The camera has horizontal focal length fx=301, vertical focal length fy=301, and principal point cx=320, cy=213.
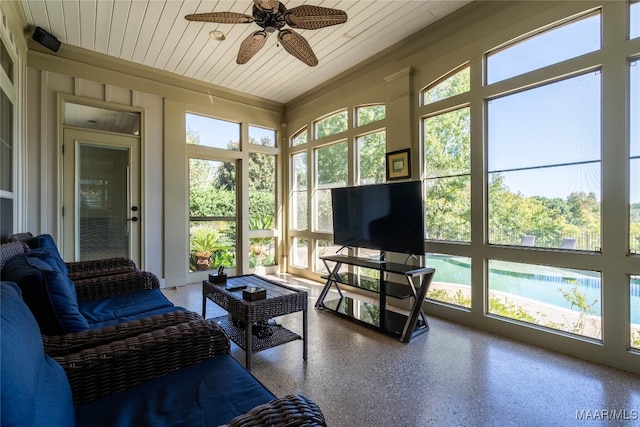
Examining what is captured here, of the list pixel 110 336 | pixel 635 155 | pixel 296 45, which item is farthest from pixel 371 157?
pixel 110 336

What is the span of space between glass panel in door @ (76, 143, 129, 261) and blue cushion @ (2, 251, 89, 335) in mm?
2819

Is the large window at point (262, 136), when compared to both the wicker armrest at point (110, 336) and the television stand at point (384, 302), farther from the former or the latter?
the wicker armrest at point (110, 336)

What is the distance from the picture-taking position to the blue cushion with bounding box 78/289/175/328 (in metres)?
1.91

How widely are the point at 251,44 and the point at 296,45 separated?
1.39ft

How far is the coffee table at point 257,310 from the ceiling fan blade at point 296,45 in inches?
84.4

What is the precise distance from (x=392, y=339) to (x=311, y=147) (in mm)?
3236

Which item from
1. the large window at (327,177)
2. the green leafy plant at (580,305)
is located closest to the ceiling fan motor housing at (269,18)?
the large window at (327,177)

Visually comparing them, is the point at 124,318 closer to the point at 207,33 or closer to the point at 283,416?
the point at 283,416

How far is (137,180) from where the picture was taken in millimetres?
4145

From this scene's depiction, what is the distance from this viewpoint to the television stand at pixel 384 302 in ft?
9.06

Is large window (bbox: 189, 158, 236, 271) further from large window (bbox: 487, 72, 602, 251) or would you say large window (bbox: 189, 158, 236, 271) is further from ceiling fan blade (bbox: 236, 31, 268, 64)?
large window (bbox: 487, 72, 602, 251)

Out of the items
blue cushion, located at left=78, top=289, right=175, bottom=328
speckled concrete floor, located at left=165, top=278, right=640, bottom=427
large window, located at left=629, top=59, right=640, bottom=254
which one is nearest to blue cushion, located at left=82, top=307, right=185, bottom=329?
blue cushion, located at left=78, top=289, right=175, bottom=328

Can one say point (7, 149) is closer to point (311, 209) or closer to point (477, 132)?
point (311, 209)

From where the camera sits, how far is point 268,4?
7.09 feet
